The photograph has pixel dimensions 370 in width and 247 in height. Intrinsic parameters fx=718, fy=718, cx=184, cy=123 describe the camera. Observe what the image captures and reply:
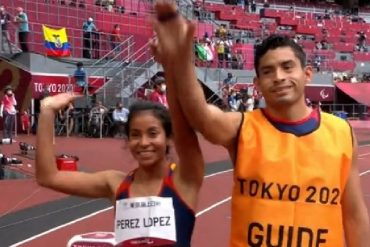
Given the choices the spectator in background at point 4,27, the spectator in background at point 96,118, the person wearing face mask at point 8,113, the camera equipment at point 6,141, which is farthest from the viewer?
the spectator in background at point 96,118

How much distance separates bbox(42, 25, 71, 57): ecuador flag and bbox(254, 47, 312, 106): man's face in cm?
1944

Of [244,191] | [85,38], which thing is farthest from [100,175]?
[85,38]

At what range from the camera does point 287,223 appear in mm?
2311

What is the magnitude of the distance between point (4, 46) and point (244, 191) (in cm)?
1989

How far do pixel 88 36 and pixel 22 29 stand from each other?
327 cm

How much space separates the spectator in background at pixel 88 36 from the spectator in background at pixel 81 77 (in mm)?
2113

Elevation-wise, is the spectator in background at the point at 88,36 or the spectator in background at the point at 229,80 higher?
the spectator in background at the point at 88,36

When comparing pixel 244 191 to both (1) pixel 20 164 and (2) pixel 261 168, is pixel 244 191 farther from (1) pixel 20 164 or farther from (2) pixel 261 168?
(1) pixel 20 164

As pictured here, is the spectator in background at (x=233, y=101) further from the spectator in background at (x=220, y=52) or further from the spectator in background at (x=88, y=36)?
the spectator in background at (x=88, y=36)

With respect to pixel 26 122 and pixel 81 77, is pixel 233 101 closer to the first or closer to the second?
pixel 81 77

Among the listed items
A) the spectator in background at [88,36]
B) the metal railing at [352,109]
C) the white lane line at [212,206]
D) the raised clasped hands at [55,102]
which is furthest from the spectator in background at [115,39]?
the raised clasped hands at [55,102]

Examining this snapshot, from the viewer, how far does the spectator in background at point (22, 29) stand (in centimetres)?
2055

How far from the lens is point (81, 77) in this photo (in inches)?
835

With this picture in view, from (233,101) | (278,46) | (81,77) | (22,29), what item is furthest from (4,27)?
(278,46)
